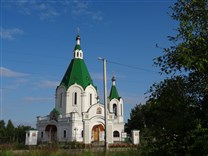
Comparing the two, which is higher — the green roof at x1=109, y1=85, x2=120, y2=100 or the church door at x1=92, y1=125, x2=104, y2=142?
the green roof at x1=109, y1=85, x2=120, y2=100

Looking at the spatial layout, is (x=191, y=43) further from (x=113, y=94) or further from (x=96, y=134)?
(x=113, y=94)

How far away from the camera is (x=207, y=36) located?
6316 mm

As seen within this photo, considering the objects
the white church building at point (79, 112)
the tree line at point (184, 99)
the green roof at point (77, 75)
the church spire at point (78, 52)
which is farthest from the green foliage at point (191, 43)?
the church spire at point (78, 52)

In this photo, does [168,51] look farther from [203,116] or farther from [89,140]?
[89,140]

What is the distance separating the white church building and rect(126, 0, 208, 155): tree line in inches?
1229

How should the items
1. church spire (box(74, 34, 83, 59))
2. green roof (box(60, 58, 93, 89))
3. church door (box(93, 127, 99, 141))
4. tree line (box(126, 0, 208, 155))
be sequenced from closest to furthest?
tree line (box(126, 0, 208, 155))
church door (box(93, 127, 99, 141))
green roof (box(60, 58, 93, 89))
church spire (box(74, 34, 83, 59))

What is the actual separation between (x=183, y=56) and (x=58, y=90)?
130ft

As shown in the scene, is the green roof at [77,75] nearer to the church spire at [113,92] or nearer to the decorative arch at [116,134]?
A: the church spire at [113,92]

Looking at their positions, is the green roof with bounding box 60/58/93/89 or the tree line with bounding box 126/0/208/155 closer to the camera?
the tree line with bounding box 126/0/208/155

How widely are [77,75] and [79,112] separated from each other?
6.10 metres

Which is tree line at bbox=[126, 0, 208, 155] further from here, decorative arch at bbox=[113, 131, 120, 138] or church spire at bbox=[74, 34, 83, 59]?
church spire at bbox=[74, 34, 83, 59]

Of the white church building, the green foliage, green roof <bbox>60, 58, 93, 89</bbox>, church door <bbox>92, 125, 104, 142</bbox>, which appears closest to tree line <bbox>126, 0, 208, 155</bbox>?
the green foliage

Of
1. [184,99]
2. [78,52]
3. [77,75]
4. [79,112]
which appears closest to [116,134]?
[79,112]

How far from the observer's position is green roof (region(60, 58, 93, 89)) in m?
43.4
